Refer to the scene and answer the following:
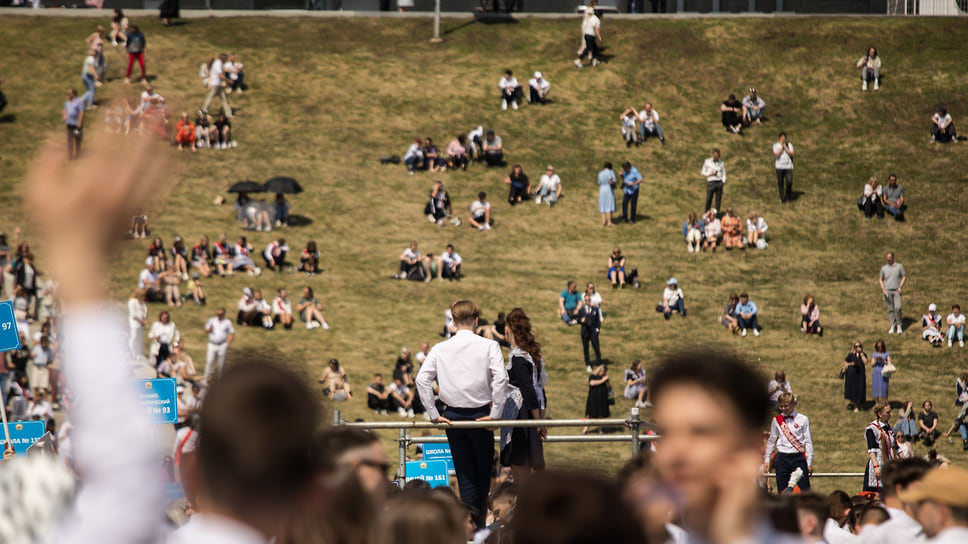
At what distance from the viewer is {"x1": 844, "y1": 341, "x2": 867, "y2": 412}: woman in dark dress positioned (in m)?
27.3

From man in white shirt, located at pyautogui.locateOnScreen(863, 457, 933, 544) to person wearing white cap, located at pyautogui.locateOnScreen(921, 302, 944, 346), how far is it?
25.8 metres

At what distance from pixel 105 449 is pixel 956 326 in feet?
103

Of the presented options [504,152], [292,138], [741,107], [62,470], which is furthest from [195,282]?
[62,470]

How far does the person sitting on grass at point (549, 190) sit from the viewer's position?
128 ft

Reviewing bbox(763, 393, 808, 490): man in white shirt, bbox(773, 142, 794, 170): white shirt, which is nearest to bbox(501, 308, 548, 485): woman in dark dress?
bbox(763, 393, 808, 490): man in white shirt

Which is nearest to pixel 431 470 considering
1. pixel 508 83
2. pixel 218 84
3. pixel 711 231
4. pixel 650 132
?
pixel 711 231

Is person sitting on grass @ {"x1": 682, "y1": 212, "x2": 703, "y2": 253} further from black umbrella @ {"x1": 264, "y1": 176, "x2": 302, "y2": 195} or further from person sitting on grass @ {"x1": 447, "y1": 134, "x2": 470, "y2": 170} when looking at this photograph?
black umbrella @ {"x1": 264, "y1": 176, "x2": 302, "y2": 195}

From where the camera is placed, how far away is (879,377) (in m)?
27.5

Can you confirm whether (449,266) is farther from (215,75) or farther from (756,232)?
Result: (215,75)

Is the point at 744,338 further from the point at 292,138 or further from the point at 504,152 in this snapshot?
the point at 292,138

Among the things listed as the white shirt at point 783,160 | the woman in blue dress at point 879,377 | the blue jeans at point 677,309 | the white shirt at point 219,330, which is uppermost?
the white shirt at point 783,160

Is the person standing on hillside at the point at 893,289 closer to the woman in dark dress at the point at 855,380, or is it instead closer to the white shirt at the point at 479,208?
the woman in dark dress at the point at 855,380

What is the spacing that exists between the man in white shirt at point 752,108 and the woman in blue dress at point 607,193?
8.21 meters

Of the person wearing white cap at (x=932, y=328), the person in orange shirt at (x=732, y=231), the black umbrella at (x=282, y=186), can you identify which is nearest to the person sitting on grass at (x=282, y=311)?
the black umbrella at (x=282, y=186)
